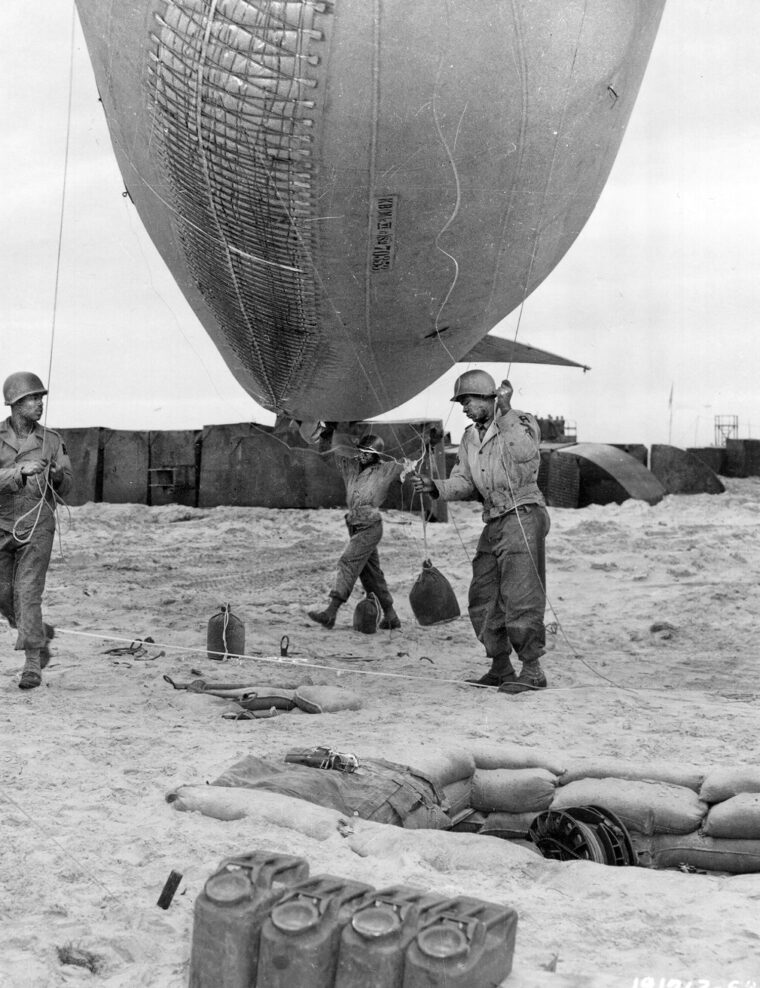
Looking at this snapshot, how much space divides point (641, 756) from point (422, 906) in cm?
292

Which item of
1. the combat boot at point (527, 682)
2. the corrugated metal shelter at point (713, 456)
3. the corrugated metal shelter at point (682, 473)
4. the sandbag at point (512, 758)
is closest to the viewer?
the sandbag at point (512, 758)

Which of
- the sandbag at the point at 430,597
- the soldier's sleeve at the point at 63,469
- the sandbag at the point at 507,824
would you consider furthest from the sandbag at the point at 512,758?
the sandbag at the point at 430,597

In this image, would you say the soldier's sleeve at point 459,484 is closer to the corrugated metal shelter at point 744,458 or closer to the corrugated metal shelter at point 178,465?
the corrugated metal shelter at point 178,465

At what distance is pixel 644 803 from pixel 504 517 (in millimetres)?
2334

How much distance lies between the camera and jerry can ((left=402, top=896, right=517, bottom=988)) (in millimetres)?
2527

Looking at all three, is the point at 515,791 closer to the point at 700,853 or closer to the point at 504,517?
the point at 700,853

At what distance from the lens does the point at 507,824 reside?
16.2 feet

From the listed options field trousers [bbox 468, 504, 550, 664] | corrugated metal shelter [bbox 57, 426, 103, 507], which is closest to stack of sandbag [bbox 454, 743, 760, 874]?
field trousers [bbox 468, 504, 550, 664]

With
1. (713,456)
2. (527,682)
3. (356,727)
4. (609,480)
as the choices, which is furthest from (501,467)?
(713,456)

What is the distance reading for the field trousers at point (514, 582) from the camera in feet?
21.4

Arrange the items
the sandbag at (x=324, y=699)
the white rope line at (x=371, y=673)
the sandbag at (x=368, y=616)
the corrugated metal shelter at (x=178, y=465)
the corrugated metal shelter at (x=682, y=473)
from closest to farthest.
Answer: the sandbag at (x=324, y=699) < the white rope line at (x=371, y=673) < the sandbag at (x=368, y=616) < the corrugated metal shelter at (x=178, y=465) < the corrugated metal shelter at (x=682, y=473)

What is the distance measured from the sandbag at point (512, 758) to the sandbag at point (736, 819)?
74cm

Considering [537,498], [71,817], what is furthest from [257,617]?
[71,817]

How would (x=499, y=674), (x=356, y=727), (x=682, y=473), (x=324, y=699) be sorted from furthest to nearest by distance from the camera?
(x=682, y=473) < (x=499, y=674) < (x=324, y=699) < (x=356, y=727)
